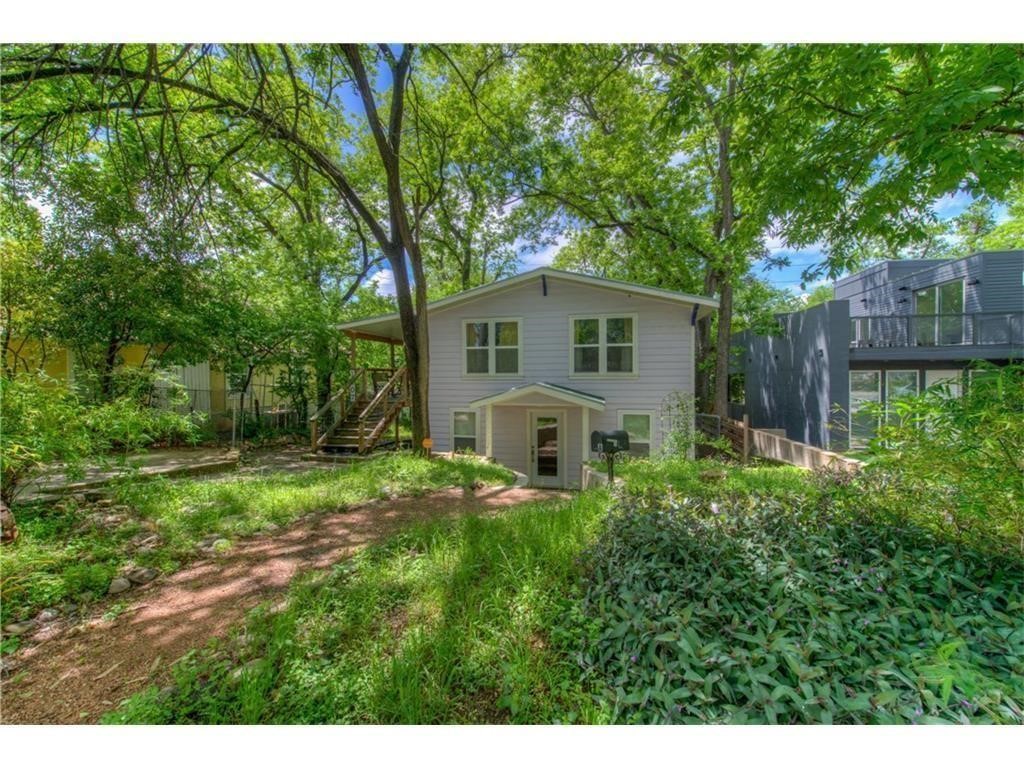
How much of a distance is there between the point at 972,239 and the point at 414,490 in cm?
2960

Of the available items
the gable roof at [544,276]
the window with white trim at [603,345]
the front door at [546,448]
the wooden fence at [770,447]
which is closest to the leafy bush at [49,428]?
the gable roof at [544,276]

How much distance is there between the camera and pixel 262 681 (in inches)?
73.3

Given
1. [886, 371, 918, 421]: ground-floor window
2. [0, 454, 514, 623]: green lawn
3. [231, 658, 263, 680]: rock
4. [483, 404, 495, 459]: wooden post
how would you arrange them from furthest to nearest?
[886, 371, 918, 421]: ground-floor window < [483, 404, 495, 459]: wooden post < [0, 454, 514, 623]: green lawn < [231, 658, 263, 680]: rock

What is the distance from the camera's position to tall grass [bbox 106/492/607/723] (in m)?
1.74

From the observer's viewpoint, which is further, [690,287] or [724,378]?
[690,287]

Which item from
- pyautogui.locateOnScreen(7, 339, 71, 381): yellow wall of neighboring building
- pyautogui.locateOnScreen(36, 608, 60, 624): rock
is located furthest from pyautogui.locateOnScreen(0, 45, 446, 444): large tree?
pyautogui.locateOnScreen(7, 339, 71, 381): yellow wall of neighboring building

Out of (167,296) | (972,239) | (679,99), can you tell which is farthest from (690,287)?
(972,239)

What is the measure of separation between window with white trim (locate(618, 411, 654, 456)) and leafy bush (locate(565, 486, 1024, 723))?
261 inches

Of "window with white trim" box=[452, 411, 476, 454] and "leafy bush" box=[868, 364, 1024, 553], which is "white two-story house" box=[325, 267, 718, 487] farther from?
"leafy bush" box=[868, 364, 1024, 553]

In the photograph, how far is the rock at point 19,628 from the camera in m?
2.53

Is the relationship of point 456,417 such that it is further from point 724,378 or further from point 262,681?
point 262,681

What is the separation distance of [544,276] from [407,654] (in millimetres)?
8929

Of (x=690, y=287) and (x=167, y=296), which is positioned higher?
(x=690, y=287)

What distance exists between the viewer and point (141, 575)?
10.8 feet
